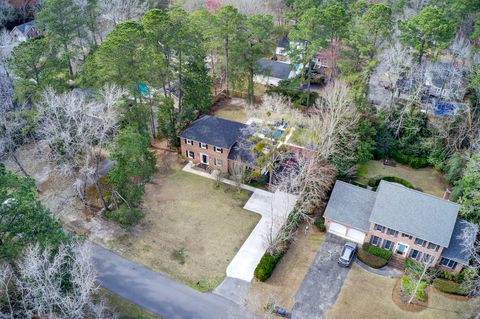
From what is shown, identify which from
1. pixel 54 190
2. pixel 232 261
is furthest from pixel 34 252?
pixel 54 190

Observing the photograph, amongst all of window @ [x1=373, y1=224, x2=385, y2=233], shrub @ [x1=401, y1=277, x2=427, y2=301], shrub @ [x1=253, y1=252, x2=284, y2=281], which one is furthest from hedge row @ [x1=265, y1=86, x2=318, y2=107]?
shrub @ [x1=401, y1=277, x2=427, y2=301]

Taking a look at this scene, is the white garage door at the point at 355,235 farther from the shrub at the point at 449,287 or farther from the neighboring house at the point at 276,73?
the neighboring house at the point at 276,73

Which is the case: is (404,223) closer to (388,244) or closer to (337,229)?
(388,244)

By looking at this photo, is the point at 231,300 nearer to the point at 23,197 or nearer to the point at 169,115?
the point at 23,197

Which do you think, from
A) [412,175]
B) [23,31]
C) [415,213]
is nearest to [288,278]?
[415,213]

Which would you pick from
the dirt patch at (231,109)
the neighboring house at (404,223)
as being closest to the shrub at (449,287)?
the neighboring house at (404,223)

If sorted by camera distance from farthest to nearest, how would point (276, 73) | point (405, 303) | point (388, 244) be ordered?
point (276, 73)
point (388, 244)
point (405, 303)

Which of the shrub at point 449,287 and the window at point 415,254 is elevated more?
the window at point 415,254

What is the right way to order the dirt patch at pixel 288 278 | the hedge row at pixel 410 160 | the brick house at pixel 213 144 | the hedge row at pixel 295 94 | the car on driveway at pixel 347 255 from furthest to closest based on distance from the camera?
the hedge row at pixel 295 94
the hedge row at pixel 410 160
the brick house at pixel 213 144
the car on driveway at pixel 347 255
the dirt patch at pixel 288 278
